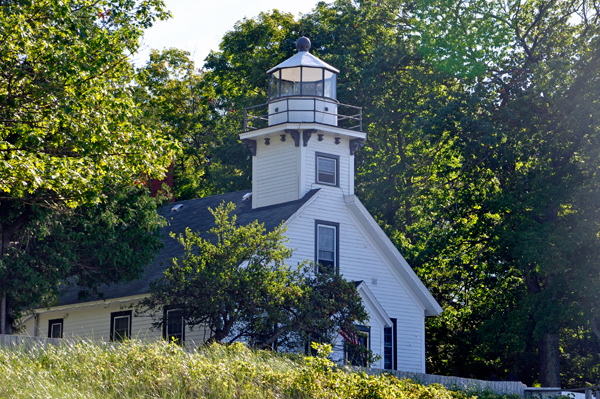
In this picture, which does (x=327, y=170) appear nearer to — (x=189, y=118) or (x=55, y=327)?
(x=55, y=327)

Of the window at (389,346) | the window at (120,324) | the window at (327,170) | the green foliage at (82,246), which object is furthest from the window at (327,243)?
the window at (120,324)

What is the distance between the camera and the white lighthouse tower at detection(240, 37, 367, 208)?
26.6m

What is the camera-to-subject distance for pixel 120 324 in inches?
1011

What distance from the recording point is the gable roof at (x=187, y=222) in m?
24.6

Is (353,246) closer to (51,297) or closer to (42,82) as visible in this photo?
(51,297)

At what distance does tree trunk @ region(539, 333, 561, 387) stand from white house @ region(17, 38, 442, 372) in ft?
15.5

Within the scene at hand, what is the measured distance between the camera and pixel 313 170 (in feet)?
87.7

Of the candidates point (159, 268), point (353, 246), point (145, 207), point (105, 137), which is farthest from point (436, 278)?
point (105, 137)

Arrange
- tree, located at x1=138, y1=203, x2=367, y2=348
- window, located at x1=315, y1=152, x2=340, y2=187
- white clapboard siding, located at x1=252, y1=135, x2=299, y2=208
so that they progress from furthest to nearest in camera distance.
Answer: window, located at x1=315, y1=152, x2=340, y2=187, white clapboard siding, located at x1=252, y1=135, x2=299, y2=208, tree, located at x1=138, y1=203, x2=367, y2=348

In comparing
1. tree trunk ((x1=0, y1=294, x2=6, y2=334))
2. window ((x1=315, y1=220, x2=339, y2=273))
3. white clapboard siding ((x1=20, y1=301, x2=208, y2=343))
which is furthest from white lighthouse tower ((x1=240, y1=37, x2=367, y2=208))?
tree trunk ((x1=0, y1=294, x2=6, y2=334))

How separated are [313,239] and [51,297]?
335 inches

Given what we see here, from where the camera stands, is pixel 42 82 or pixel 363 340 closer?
pixel 42 82

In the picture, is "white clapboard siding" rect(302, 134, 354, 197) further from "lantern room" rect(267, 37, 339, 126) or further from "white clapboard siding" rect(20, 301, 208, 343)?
"white clapboard siding" rect(20, 301, 208, 343)

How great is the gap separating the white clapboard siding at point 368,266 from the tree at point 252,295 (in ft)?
17.4
